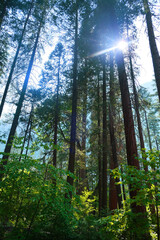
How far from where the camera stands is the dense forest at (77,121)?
9.46 ft

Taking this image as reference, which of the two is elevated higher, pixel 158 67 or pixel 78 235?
pixel 158 67

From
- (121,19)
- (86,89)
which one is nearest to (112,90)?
(86,89)

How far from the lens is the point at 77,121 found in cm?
1248

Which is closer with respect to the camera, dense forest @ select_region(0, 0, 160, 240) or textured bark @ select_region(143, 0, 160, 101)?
dense forest @ select_region(0, 0, 160, 240)

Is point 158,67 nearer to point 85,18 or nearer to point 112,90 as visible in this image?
point 112,90

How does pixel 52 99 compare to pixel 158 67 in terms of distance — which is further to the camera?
pixel 52 99

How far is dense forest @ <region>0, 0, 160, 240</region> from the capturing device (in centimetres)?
288

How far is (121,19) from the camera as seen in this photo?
9.04 metres

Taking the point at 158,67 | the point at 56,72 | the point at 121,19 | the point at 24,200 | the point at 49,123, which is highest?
the point at 56,72

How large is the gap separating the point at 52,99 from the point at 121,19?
28.3 ft

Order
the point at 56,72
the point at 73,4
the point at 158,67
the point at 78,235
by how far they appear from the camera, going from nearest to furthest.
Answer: the point at 78,235 < the point at 158,67 < the point at 73,4 < the point at 56,72

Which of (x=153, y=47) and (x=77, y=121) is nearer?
(x=153, y=47)

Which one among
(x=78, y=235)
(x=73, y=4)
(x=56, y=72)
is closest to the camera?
(x=78, y=235)

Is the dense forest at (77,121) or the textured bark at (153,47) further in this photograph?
the textured bark at (153,47)
